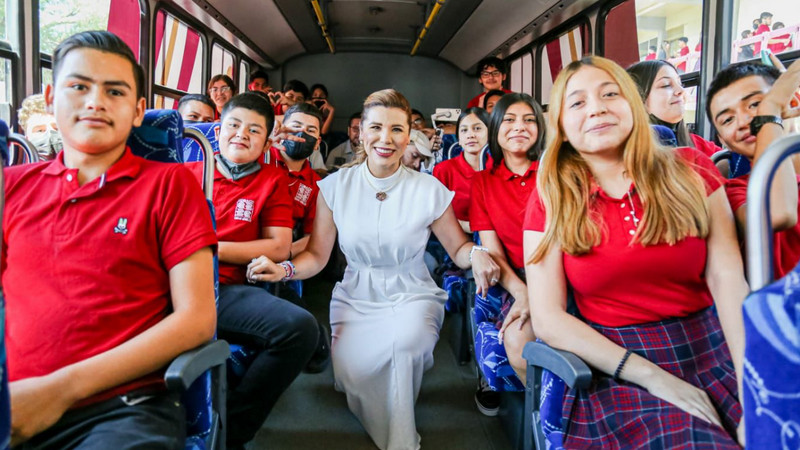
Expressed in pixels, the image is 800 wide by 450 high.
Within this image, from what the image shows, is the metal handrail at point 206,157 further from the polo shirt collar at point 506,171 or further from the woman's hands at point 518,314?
the polo shirt collar at point 506,171

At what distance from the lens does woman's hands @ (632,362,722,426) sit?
1197 millimetres

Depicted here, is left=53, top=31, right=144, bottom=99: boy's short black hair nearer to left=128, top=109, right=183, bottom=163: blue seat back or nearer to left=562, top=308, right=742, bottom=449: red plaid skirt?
left=128, top=109, right=183, bottom=163: blue seat back

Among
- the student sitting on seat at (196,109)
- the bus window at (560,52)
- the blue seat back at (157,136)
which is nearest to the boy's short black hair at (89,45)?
the blue seat back at (157,136)

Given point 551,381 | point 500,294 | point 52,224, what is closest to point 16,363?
point 52,224

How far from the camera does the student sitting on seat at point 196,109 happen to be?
11.1 ft

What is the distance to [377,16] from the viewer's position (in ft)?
25.8

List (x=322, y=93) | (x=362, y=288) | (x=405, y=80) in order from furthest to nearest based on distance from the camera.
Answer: (x=405, y=80)
(x=322, y=93)
(x=362, y=288)

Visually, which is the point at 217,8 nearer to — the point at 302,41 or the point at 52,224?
the point at 302,41

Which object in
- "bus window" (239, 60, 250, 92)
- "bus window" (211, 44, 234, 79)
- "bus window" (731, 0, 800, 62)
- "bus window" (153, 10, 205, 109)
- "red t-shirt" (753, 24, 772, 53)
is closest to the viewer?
"bus window" (731, 0, 800, 62)

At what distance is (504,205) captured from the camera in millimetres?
2471

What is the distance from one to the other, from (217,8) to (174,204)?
5200mm

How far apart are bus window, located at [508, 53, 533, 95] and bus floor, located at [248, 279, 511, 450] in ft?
18.3

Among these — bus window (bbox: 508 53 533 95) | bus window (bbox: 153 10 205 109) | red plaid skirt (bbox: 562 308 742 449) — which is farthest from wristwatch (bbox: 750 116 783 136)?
bus window (bbox: 508 53 533 95)

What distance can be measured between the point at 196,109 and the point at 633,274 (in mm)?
3050
